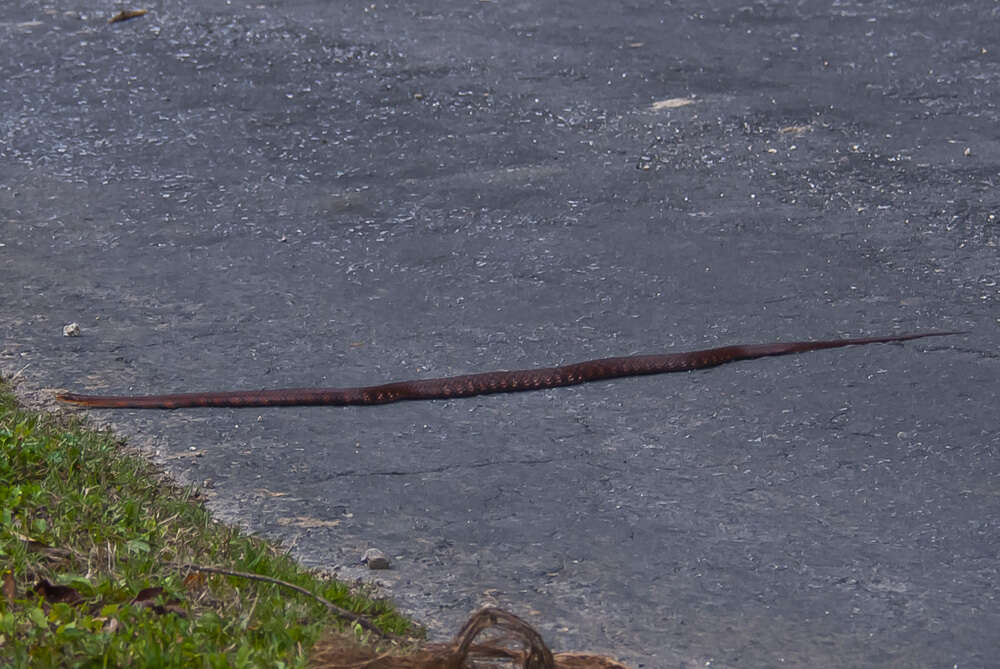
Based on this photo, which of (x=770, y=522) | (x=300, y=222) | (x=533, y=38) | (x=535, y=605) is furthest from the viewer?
(x=533, y=38)

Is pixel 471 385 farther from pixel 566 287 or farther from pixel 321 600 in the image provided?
pixel 321 600

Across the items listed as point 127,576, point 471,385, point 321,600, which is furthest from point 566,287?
point 127,576

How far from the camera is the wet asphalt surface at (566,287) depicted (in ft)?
12.6

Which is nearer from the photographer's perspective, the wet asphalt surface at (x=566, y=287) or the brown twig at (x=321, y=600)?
the brown twig at (x=321, y=600)

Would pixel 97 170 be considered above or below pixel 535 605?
above

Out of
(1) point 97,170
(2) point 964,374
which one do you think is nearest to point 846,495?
(2) point 964,374

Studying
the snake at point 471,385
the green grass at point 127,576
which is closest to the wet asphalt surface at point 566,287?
the snake at point 471,385

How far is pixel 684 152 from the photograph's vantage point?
24.1 ft

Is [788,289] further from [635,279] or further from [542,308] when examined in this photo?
[542,308]

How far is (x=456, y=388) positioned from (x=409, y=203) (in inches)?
79.7

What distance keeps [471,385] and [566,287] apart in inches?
40.3

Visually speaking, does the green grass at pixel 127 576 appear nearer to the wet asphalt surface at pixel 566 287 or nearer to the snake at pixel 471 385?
the wet asphalt surface at pixel 566 287

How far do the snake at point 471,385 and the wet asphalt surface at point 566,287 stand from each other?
0.21ft

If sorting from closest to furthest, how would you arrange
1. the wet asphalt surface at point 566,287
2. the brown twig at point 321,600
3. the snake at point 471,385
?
1. the brown twig at point 321,600
2. the wet asphalt surface at point 566,287
3. the snake at point 471,385
